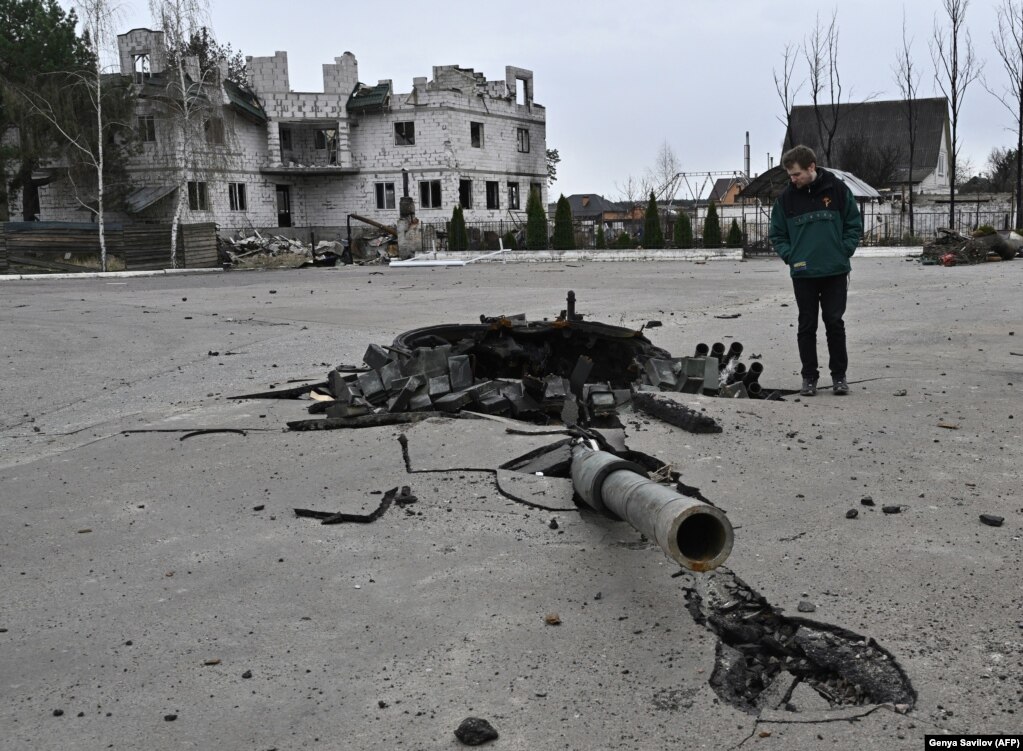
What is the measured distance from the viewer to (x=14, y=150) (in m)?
40.1

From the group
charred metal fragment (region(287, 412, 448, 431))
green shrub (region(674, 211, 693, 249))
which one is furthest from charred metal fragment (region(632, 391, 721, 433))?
green shrub (region(674, 211, 693, 249))

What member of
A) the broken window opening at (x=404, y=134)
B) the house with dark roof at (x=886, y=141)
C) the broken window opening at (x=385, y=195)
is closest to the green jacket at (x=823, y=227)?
the broken window opening at (x=404, y=134)

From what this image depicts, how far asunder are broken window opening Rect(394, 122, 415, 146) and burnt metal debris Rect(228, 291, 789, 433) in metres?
42.7

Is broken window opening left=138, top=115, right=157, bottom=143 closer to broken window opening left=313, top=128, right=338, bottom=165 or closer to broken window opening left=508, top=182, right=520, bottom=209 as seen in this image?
broken window opening left=313, top=128, right=338, bottom=165

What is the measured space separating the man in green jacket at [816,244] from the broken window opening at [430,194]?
4344 centimetres

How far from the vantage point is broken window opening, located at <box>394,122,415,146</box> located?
4903 cm

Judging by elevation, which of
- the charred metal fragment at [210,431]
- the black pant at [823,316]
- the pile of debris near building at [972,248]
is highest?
Result: the pile of debris near building at [972,248]

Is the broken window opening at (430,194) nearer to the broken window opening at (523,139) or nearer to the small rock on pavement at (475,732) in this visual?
the broken window opening at (523,139)

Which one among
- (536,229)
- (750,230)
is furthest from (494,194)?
(750,230)

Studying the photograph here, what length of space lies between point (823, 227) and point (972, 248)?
58.8 ft

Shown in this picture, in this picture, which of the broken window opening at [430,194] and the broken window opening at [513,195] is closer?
the broken window opening at [430,194]

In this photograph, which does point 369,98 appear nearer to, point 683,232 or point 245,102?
point 245,102

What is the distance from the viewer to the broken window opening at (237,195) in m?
47.8

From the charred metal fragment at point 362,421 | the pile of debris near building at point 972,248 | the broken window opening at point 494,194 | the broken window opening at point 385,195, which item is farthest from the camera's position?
the broken window opening at point 494,194
